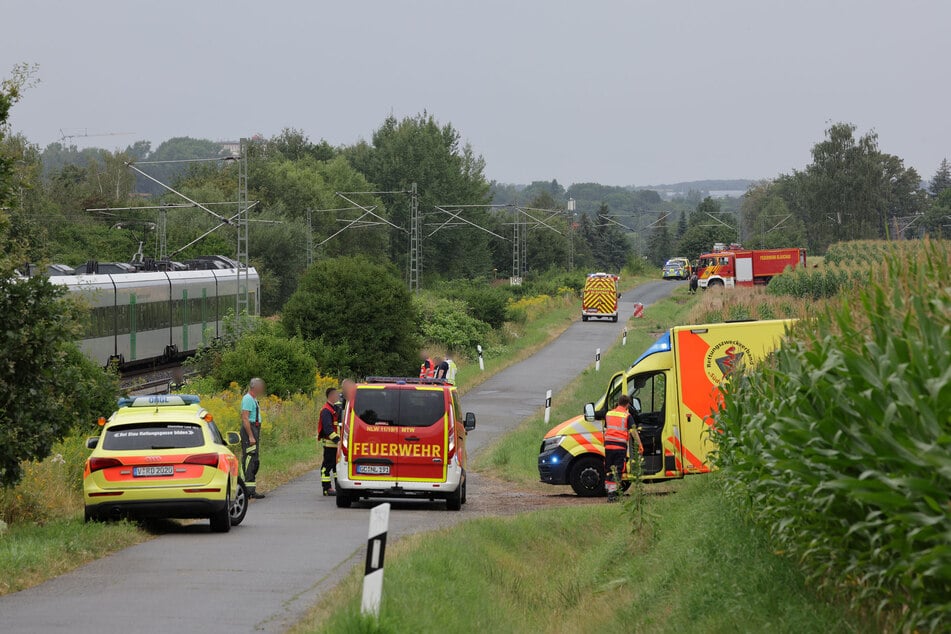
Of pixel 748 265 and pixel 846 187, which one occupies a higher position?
pixel 846 187

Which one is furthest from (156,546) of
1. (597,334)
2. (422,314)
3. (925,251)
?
(597,334)

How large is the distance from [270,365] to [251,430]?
17.1m

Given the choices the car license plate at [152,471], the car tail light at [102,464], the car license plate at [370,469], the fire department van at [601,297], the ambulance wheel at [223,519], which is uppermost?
the fire department van at [601,297]

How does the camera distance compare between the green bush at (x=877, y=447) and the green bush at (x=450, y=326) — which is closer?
the green bush at (x=877, y=447)

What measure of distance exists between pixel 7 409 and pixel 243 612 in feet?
17.8

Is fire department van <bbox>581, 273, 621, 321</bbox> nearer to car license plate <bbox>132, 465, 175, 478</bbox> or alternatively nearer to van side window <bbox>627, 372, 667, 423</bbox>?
van side window <bbox>627, 372, 667, 423</bbox>

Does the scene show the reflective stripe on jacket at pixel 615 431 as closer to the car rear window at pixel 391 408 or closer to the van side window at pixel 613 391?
the van side window at pixel 613 391

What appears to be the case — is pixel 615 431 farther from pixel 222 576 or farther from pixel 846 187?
pixel 846 187

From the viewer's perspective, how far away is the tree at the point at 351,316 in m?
44.2

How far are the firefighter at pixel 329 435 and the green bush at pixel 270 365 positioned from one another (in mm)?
14552

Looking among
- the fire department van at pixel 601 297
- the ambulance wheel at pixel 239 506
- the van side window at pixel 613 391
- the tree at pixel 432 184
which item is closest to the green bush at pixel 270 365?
the van side window at pixel 613 391

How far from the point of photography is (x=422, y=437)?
1986cm

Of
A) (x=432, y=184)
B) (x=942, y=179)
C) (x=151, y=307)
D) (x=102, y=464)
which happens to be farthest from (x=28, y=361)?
(x=942, y=179)

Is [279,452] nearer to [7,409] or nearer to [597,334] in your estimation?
[7,409]
